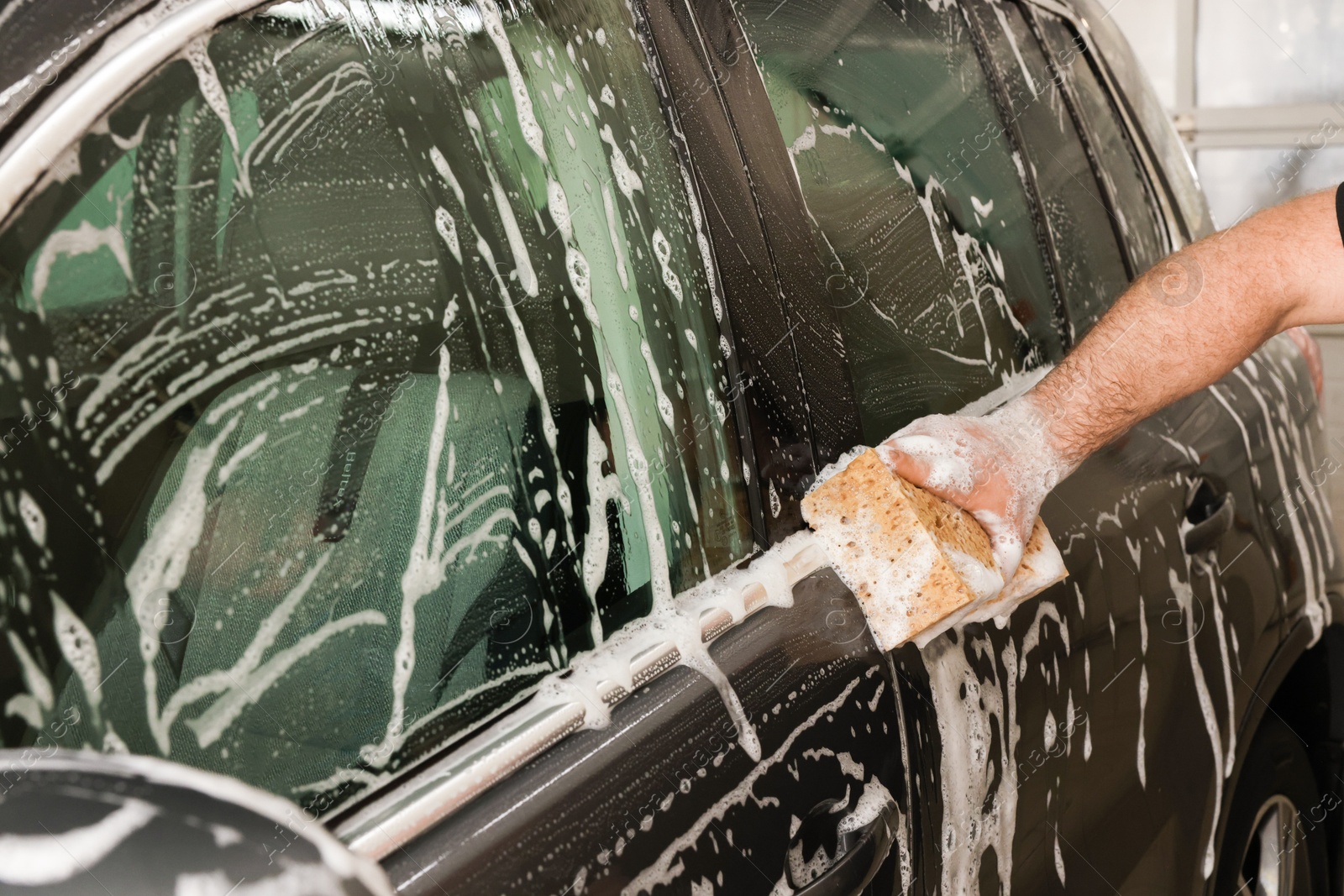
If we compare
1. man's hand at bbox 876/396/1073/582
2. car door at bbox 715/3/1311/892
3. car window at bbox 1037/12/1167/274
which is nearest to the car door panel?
car door at bbox 715/3/1311/892

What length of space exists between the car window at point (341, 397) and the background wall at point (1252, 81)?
6774mm

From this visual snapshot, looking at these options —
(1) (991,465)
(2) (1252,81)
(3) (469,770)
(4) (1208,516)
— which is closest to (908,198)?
(1) (991,465)

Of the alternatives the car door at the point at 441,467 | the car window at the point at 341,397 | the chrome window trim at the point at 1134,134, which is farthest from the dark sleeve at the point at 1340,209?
the car window at the point at 341,397

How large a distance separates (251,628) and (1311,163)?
A: 7.94 meters

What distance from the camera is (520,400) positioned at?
883 mm

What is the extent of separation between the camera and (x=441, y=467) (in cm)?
83

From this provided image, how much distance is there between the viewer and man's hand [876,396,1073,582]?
1.21 meters

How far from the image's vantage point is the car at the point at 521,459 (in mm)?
664

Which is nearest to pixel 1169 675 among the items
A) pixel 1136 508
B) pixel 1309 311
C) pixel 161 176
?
pixel 1136 508

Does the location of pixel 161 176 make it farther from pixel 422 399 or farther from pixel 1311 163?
pixel 1311 163

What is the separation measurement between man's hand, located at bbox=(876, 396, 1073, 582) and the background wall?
6.29 metres

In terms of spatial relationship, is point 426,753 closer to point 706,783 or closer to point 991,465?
point 706,783

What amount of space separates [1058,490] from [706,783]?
0.79 m

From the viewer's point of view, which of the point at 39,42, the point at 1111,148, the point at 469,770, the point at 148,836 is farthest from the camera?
the point at 1111,148
